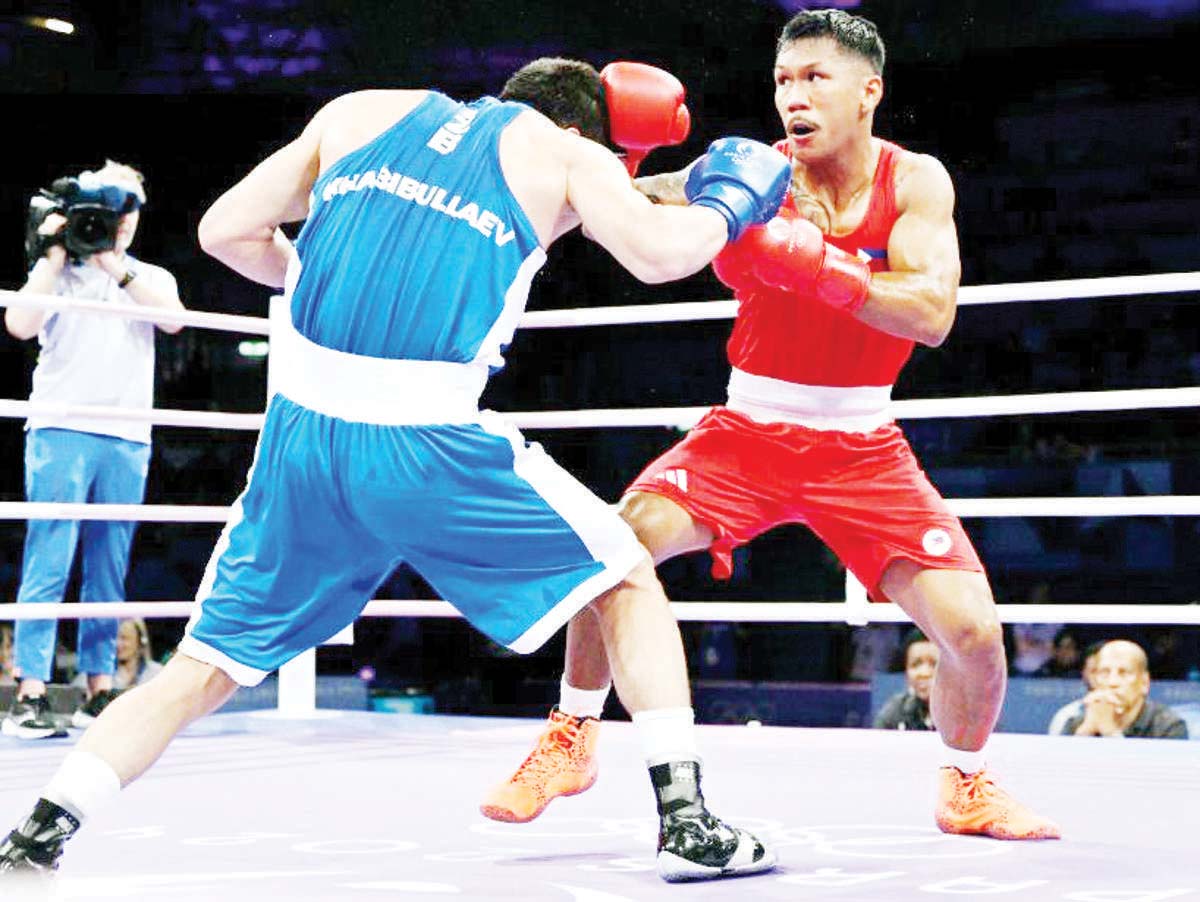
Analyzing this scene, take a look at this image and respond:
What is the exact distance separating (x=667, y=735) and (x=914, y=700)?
3.47 m

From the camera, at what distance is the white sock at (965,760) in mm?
2336

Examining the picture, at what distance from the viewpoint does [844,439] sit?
2412 mm

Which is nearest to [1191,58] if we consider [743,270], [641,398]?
[641,398]

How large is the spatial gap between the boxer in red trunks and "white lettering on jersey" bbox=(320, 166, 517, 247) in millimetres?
481

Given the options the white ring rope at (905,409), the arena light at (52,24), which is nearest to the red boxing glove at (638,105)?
the white ring rope at (905,409)

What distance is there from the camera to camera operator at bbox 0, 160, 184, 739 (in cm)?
360

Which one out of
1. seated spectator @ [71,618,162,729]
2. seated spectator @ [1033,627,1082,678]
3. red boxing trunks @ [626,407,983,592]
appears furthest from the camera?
seated spectator @ [1033,627,1082,678]

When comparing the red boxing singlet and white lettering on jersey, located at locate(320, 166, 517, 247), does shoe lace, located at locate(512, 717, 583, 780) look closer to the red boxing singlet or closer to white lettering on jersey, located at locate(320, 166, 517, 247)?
the red boxing singlet

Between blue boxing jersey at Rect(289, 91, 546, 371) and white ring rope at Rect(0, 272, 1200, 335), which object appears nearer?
blue boxing jersey at Rect(289, 91, 546, 371)

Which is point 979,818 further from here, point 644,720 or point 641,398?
point 641,398

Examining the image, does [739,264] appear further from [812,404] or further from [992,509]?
[992,509]

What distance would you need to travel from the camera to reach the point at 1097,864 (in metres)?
2.02

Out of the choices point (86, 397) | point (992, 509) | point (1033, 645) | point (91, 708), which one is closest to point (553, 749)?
point (992, 509)

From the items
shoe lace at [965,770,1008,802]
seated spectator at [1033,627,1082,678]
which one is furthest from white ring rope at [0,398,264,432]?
seated spectator at [1033,627,1082,678]
